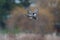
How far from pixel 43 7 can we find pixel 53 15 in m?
0.41

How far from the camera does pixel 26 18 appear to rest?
6.71 metres

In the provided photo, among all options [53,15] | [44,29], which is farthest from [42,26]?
[53,15]

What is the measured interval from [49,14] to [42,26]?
2.04 ft

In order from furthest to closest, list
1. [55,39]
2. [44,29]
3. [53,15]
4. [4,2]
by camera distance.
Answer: [4,2]
[53,15]
[44,29]
[55,39]

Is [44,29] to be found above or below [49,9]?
below

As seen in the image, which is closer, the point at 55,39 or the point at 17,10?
the point at 55,39

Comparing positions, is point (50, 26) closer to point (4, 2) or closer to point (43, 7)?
point (43, 7)

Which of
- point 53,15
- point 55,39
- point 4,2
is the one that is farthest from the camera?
point 4,2

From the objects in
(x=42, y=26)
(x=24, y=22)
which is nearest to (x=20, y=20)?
(x=24, y=22)

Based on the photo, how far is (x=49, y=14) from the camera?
23.1ft

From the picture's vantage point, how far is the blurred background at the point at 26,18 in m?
6.63

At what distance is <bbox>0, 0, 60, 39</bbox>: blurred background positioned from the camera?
6.63m

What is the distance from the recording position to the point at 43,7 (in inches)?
271

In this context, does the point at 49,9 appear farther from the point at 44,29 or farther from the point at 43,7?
the point at 44,29
